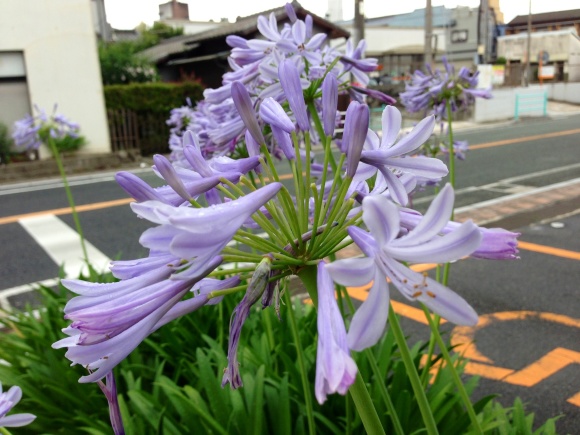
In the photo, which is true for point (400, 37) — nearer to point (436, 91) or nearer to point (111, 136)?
point (111, 136)

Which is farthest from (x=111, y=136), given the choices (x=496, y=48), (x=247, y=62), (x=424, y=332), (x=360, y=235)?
(x=496, y=48)

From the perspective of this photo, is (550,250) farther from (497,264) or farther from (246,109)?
(246,109)

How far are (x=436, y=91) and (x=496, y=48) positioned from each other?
4219 centimetres

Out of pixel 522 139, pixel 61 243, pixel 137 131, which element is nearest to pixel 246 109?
pixel 61 243

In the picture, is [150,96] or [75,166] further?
[150,96]

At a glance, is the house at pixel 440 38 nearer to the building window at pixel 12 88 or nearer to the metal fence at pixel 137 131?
the metal fence at pixel 137 131

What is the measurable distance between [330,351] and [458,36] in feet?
145

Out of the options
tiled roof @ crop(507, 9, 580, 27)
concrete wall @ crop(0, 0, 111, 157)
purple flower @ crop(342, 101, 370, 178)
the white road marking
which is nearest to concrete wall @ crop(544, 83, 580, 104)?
tiled roof @ crop(507, 9, 580, 27)

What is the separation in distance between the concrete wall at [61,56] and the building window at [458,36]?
3228 centimetres

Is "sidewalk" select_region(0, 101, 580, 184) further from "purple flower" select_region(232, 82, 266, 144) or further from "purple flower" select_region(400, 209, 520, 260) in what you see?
"purple flower" select_region(400, 209, 520, 260)

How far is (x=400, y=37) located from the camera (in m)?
34.1

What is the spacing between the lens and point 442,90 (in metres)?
3.10

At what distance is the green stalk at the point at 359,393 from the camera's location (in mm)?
794

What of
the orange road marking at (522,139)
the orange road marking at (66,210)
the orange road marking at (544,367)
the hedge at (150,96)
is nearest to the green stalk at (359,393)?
the orange road marking at (544,367)
